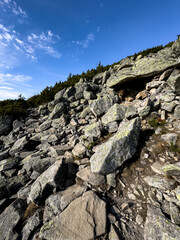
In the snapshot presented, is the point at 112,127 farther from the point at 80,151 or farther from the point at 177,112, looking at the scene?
the point at 177,112

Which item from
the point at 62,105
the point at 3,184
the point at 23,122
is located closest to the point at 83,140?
the point at 3,184

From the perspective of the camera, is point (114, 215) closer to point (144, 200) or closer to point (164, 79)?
point (144, 200)

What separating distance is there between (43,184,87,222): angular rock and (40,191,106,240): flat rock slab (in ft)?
0.84

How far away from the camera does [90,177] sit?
4551 mm

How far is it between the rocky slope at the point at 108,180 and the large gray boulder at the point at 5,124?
16.0 ft

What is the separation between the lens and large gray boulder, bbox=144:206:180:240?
251cm

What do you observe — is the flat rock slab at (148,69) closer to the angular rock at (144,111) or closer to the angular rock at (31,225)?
the angular rock at (144,111)

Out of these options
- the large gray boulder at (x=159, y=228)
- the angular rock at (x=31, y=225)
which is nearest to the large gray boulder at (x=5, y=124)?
the angular rock at (x=31, y=225)

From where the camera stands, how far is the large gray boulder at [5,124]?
11.3m

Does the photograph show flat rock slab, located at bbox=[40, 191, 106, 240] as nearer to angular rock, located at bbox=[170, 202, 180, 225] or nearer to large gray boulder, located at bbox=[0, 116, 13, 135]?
angular rock, located at bbox=[170, 202, 180, 225]

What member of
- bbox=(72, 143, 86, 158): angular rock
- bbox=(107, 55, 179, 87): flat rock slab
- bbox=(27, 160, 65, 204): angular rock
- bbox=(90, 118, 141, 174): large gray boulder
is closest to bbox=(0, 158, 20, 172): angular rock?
bbox=(27, 160, 65, 204): angular rock

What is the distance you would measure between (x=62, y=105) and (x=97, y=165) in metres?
8.43

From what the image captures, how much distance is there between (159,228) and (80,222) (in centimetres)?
232

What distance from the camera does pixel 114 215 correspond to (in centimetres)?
332
